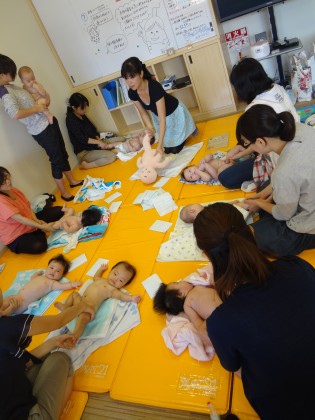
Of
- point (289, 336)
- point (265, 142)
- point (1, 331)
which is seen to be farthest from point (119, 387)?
point (265, 142)

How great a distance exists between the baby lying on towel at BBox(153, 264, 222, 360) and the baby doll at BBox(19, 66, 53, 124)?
235cm

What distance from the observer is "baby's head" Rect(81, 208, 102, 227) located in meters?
2.68

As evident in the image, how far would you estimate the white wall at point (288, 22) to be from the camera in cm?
331

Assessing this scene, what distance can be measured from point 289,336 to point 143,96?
277 cm

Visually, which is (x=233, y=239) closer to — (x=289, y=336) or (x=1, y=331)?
(x=289, y=336)

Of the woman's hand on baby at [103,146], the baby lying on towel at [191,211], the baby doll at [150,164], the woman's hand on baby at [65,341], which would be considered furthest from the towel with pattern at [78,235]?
the woman's hand on baby at [103,146]

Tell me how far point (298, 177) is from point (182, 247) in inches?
37.0

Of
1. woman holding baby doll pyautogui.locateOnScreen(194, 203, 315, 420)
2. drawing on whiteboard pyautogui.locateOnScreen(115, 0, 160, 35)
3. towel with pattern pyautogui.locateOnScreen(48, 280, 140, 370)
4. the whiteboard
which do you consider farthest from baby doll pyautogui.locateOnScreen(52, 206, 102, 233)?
drawing on whiteboard pyautogui.locateOnScreen(115, 0, 160, 35)

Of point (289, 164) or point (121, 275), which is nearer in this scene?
point (289, 164)

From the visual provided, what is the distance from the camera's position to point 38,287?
2.15 meters

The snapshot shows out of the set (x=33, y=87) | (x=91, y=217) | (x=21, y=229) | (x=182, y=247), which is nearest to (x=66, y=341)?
(x=182, y=247)

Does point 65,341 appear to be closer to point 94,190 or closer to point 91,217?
point 91,217

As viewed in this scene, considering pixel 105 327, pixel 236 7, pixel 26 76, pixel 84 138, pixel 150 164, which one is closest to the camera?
pixel 105 327

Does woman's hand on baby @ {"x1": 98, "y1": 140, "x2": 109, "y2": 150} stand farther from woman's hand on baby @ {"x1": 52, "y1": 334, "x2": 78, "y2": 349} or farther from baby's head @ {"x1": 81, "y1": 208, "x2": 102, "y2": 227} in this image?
woman's hand on baby @ {"x1": 52, "y1": 334, "x2": 78, "y2": 349}
